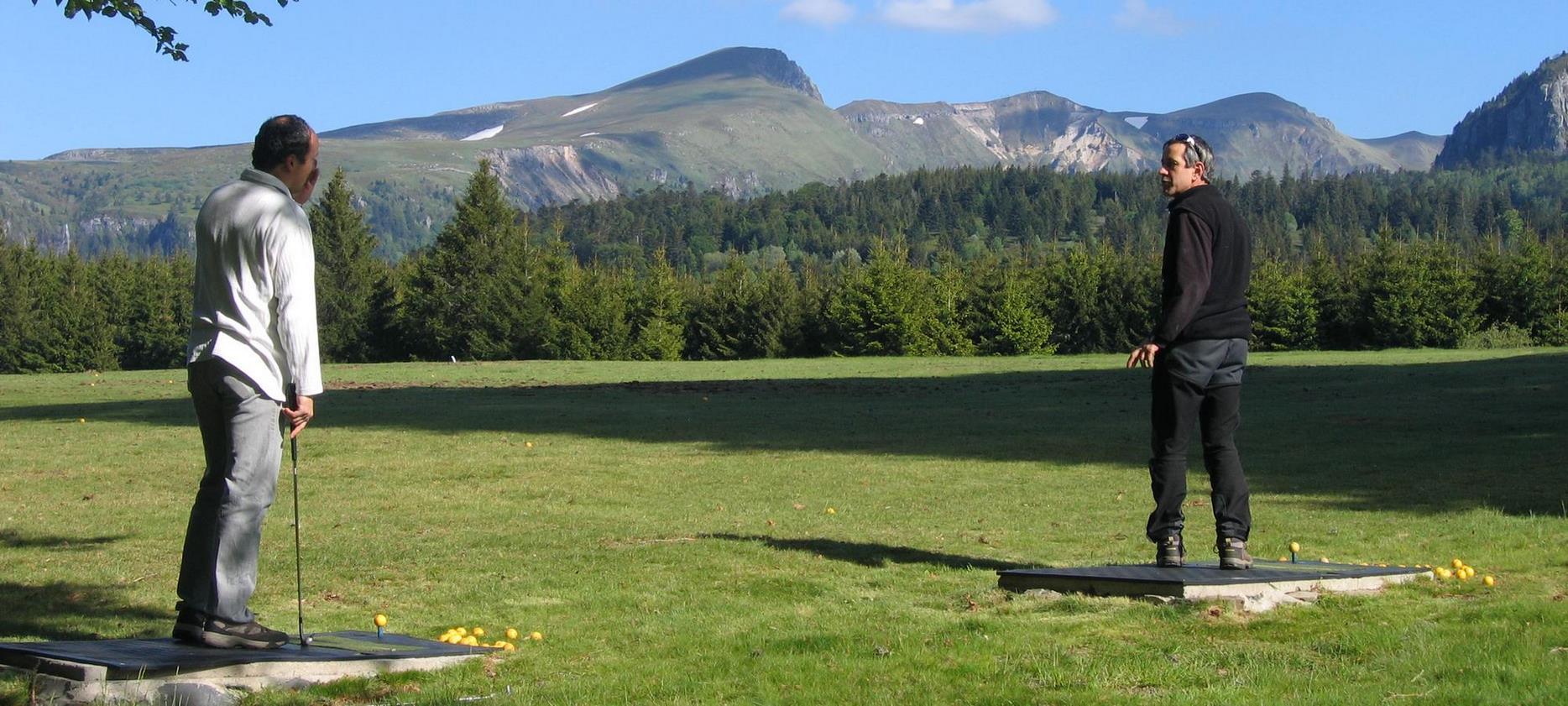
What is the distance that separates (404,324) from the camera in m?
78.4

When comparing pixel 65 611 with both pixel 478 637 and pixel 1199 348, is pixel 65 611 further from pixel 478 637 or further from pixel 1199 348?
pixel 1199 348

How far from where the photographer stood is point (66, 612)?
30.7 ft

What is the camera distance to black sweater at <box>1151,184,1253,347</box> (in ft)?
29.0

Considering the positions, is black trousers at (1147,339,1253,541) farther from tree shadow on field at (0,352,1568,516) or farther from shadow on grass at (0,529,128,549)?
shadow on grass at (0,529,128,549)

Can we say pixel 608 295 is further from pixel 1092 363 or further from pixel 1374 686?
pixel 1374 686

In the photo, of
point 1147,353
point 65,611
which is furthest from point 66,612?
point 1147,353

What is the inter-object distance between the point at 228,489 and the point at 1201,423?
5.68 meters

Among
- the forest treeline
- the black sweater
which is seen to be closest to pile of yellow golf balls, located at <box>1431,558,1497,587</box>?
the black sweater

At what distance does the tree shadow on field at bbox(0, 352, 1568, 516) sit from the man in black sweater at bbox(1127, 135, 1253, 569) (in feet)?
20.6

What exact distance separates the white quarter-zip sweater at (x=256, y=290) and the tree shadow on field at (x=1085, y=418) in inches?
451

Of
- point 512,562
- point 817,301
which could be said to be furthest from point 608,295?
point 512,562

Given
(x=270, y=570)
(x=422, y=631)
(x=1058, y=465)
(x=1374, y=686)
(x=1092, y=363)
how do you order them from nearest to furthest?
1. (x=1374, y=686)
2. (x=422, y=631)
3. (x=270, y=570)
4. (x=1058, y=465)
5. (x=1092, y=363)

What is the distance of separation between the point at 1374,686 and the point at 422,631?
5.22 metres

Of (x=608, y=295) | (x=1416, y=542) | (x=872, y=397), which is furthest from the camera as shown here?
(x=608, y=295)
